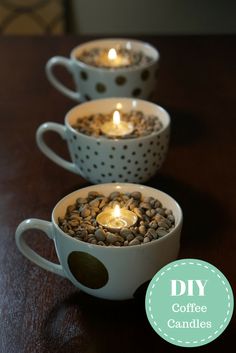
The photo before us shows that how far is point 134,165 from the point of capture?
78cm

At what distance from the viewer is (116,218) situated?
636 millimetres

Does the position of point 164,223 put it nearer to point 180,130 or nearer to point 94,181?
point 94,181

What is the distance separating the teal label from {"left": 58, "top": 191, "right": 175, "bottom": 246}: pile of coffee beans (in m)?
0.07

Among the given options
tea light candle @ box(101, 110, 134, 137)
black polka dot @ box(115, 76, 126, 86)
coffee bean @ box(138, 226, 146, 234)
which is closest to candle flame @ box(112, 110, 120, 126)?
tea light candle @ box(101, 110, 134, 137)

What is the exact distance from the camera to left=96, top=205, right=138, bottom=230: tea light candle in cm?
62

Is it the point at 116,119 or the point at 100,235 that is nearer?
the point at 100,235

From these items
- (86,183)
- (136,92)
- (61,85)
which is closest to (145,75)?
(136,92)

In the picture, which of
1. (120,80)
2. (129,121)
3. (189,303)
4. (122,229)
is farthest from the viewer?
(120,80)

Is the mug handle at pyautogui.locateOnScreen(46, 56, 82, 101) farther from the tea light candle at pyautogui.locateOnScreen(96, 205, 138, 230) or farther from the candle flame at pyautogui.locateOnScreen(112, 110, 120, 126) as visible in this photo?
the tea light candle at pyautogui.locateOnScreen(96, 205, 138, 230)

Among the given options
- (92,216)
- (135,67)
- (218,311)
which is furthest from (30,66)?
(218,311)

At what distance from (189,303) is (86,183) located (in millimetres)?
355

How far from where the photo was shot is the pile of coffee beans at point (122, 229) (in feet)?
1.97

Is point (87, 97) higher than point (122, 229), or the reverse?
point (122, 229)

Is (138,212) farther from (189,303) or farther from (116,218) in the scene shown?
(189,303)
